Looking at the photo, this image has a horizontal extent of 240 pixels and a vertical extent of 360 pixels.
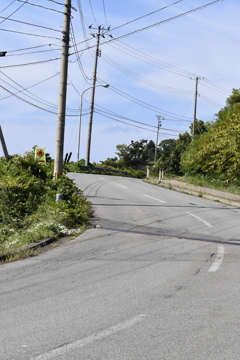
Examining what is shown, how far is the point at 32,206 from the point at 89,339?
1179 cm

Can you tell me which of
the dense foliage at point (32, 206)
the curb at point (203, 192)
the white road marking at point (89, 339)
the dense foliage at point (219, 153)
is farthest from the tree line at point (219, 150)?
the white road marking at point (89, 339)

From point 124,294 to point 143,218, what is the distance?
8573 millimetres

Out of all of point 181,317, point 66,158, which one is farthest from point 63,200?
point 66,158

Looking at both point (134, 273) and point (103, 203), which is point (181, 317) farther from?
point (103, 203)

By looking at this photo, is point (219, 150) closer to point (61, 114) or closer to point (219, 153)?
point (219, 153)

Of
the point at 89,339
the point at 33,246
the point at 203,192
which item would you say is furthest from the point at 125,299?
the point at 203,192

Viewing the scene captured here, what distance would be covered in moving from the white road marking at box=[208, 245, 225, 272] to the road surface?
0.02 m

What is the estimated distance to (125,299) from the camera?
6.19 m

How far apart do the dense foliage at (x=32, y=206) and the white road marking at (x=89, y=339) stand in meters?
5.61

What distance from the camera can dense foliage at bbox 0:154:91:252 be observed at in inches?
477

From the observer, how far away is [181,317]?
5.41 meters

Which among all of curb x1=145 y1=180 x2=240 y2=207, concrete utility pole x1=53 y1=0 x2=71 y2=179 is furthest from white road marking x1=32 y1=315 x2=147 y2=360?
curb x1=145 y1=180 x2=240 y2=207

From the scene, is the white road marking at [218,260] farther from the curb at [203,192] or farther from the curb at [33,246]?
the curb at [203,192]

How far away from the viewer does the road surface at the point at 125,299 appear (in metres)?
4.50
